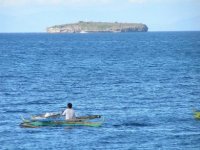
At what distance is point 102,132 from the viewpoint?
1954 inches

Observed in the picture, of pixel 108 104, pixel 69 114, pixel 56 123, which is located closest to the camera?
pixel 56 123

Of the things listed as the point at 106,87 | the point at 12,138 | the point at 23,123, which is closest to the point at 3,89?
the point at 106,87

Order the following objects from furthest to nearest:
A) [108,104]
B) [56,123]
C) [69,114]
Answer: [108,104] < [69,114] < [56,123]

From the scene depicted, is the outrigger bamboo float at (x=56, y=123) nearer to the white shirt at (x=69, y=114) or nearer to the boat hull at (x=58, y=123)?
the boat hull at (x=58, y=123)

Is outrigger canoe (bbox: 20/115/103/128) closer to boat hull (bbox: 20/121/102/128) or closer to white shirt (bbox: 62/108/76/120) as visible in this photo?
boat hull (bbox: 20/121/102/128)

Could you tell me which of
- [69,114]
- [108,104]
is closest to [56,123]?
[69,114]

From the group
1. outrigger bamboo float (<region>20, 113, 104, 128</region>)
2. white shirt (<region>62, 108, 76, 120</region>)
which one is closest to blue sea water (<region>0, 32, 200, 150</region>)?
outrigger bamboo float (<region>20, 113, 104, 128</region>)

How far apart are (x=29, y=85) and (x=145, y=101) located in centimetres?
1977

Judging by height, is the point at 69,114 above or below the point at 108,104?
above

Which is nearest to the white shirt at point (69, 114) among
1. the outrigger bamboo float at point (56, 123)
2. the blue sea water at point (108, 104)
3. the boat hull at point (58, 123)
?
the outrigger bamboo float at point (56, 123)

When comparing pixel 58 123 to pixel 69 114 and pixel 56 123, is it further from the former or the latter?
pixel 69 114

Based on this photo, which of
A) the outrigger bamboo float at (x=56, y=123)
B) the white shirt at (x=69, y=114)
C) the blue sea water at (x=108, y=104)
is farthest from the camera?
the white shirt at (x=69, y=114)

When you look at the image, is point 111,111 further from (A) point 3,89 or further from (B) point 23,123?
(A) point 3,89

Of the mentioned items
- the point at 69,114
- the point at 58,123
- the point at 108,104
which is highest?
the point at 69,114
